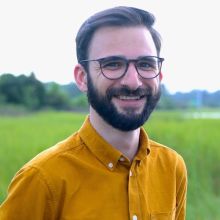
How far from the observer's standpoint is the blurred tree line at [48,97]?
749 cm

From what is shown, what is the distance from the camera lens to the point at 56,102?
32.9ft

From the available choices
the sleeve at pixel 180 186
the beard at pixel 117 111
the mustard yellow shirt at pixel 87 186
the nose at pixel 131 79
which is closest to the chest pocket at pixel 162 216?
the mustard yellow shirt at pixel 87 186

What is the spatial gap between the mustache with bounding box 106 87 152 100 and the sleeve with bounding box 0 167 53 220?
26cm

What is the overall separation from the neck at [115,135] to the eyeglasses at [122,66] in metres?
0.12

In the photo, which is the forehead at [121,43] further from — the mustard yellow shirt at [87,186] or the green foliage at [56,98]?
the green foliage at [56,98]

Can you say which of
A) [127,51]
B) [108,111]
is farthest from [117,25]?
[108,111]

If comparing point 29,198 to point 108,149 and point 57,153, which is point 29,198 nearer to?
point 57,153

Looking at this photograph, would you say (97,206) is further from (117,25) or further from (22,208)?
→ (117,25)

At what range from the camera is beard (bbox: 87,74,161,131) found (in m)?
1.22

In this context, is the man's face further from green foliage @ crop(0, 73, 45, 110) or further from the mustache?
green foliage @ crop(0, 73, 45, 110)

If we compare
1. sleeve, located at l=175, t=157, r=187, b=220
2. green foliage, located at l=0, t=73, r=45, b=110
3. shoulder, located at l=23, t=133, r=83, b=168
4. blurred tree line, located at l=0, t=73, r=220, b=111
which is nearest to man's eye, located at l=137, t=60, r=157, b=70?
shoulder, located at l=23, t=133, r=83, b=168

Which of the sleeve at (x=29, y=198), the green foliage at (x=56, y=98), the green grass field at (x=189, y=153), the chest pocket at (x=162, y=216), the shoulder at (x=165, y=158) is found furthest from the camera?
the green foliage at (x=56, y=98)

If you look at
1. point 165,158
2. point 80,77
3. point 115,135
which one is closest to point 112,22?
point 80,77

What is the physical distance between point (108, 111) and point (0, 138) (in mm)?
3637
